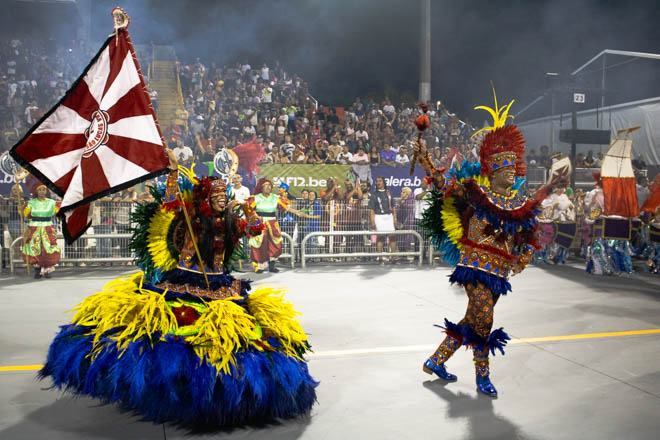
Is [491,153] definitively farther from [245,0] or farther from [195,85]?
[245,0]

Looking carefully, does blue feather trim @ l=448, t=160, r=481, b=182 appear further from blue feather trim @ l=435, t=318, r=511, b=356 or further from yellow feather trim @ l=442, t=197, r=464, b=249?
blue feather trim @ l=435, t=318, r=511, b=356

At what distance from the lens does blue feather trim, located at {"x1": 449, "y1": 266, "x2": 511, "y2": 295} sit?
4328 mm

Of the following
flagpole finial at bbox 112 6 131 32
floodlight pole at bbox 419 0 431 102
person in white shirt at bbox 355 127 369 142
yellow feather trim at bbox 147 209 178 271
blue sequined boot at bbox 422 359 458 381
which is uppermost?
floodlight pole at bbox 419 0 431 102

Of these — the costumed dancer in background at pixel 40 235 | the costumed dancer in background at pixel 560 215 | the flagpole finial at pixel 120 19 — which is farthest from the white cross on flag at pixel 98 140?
the costumed dancer in background at pixel 560 215

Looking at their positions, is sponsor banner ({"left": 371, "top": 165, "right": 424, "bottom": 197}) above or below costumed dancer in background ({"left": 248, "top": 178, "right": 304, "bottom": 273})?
above

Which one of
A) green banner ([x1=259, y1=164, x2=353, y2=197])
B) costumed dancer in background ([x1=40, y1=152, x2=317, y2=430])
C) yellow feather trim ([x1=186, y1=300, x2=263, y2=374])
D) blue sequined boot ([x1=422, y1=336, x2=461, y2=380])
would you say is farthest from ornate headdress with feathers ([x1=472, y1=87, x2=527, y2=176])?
green banner ([x1=259, y1=164, x2=353, y2=197])

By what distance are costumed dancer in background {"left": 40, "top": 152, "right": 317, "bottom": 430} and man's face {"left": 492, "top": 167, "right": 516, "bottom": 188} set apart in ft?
6.16

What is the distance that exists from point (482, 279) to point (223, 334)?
1955 millimetres

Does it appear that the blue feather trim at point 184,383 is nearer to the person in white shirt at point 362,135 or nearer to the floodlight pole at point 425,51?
the person in white shirt at point 362,135

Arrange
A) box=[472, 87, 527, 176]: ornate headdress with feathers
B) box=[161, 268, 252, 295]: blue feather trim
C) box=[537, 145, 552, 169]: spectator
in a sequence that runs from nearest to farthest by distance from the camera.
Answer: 1. box=[161, 268, 252, 295]: blue feather trim
2. box=[472, 87, 527, 176]: ornate headdress with feathers
3. box=[537, 145, 552, 169]: spectator

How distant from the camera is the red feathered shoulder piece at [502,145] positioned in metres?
4.44

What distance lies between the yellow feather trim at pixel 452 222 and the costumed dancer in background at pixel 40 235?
7468mm

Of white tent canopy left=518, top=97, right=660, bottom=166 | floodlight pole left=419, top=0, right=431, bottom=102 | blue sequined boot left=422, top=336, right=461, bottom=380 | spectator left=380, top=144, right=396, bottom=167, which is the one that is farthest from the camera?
floodlight pole left=419, top=0, right=431, bottom=102

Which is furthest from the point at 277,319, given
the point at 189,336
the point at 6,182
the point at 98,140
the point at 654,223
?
the point at 6,182
